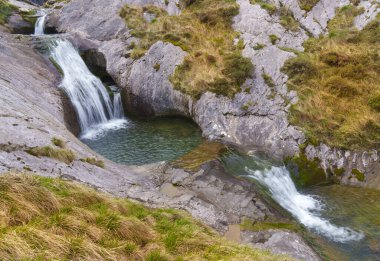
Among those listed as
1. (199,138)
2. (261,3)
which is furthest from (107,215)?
(261,3)

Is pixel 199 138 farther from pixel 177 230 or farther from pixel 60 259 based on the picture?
pixel 60 259

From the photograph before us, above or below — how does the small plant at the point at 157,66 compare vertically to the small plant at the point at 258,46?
below

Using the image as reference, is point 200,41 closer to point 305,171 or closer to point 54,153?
point 305,171

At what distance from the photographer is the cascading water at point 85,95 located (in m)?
24.7

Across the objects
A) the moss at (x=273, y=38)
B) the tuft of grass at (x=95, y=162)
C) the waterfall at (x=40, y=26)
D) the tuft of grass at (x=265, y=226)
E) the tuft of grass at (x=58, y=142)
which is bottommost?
the tuft of grass at (x=265, y=226)

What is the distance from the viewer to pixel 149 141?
2275cm

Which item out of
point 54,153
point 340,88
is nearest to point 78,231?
point 54,153

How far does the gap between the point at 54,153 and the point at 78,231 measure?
6.60 metres

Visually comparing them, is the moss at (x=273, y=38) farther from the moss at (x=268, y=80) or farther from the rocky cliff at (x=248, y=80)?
the moss at (x=268, y=80)

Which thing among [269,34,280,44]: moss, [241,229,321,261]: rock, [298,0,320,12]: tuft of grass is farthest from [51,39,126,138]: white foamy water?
[298,0,320,12]: tuft of grass

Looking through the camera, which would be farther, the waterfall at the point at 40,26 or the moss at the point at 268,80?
the waterfall at the point at 40,26

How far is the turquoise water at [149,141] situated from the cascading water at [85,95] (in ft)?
4.37

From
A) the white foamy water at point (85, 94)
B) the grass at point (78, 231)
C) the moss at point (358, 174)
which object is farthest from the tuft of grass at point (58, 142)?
the moss at point (358, 174)

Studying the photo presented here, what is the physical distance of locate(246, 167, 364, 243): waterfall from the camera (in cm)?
1455
